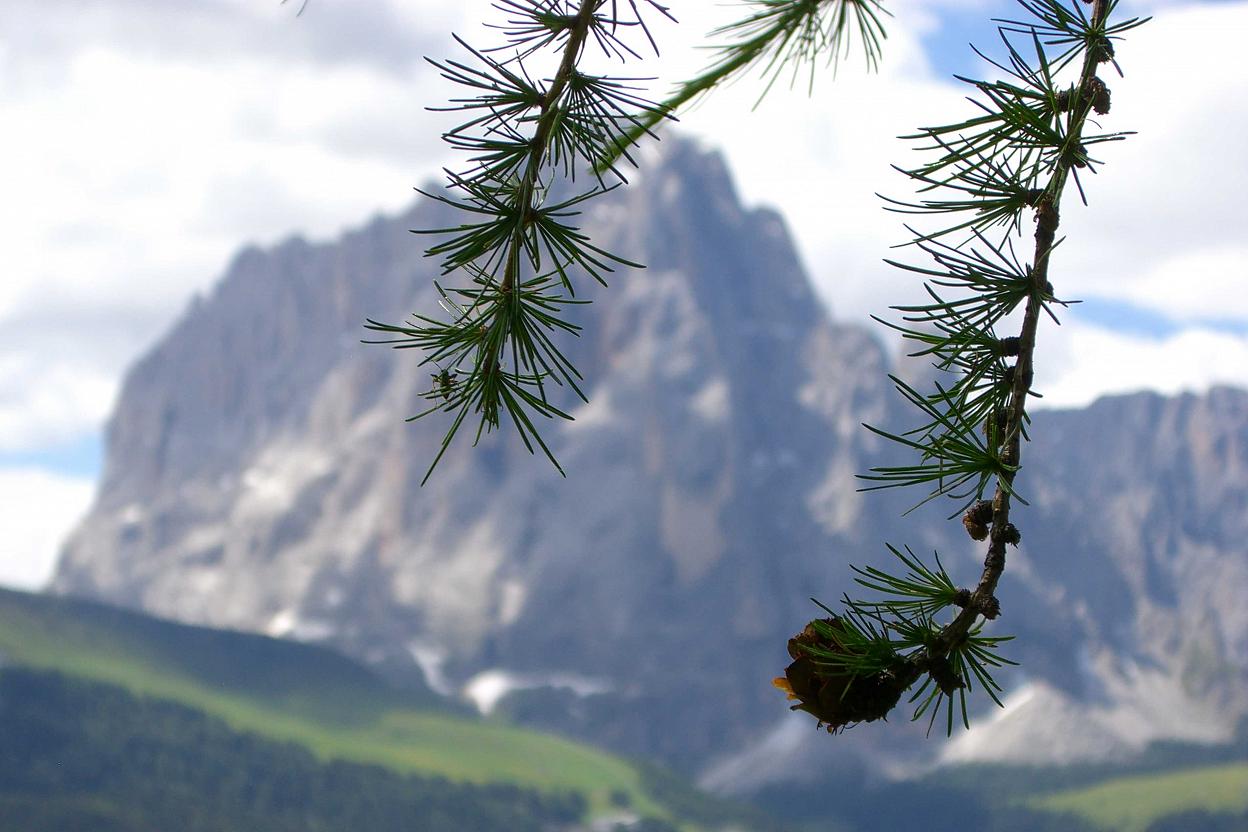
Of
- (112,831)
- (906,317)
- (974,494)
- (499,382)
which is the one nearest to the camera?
(974,494)

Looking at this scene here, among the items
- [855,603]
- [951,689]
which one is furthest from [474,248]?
[951,689]

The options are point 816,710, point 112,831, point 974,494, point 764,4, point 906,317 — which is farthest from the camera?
point 112,831

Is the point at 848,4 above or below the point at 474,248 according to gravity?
above

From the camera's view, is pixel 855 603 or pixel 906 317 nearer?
pixel 855 603

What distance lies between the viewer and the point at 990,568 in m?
3.29

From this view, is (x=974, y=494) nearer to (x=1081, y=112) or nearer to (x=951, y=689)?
(x=951, y=689)

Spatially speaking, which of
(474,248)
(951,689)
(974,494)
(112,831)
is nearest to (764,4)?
(474,248)

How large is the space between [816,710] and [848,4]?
8.71 ft

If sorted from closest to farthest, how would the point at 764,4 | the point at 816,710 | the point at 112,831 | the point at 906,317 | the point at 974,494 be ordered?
1. the point at 816,710
2. the point at 974,494
3. the point at 906,317
4. the point at 764,4
5. the point at 112,831

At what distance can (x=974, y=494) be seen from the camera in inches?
137

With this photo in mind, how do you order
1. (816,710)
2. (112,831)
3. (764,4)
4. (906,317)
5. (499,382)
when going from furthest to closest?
(112,831), (764,4), (499,382), (906,317), (816,710)

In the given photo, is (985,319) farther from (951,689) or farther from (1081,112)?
(951,689)

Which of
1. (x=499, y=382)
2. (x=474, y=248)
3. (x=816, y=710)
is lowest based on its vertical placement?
(x=816, y=710)

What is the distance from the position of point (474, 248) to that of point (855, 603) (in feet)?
5.25
